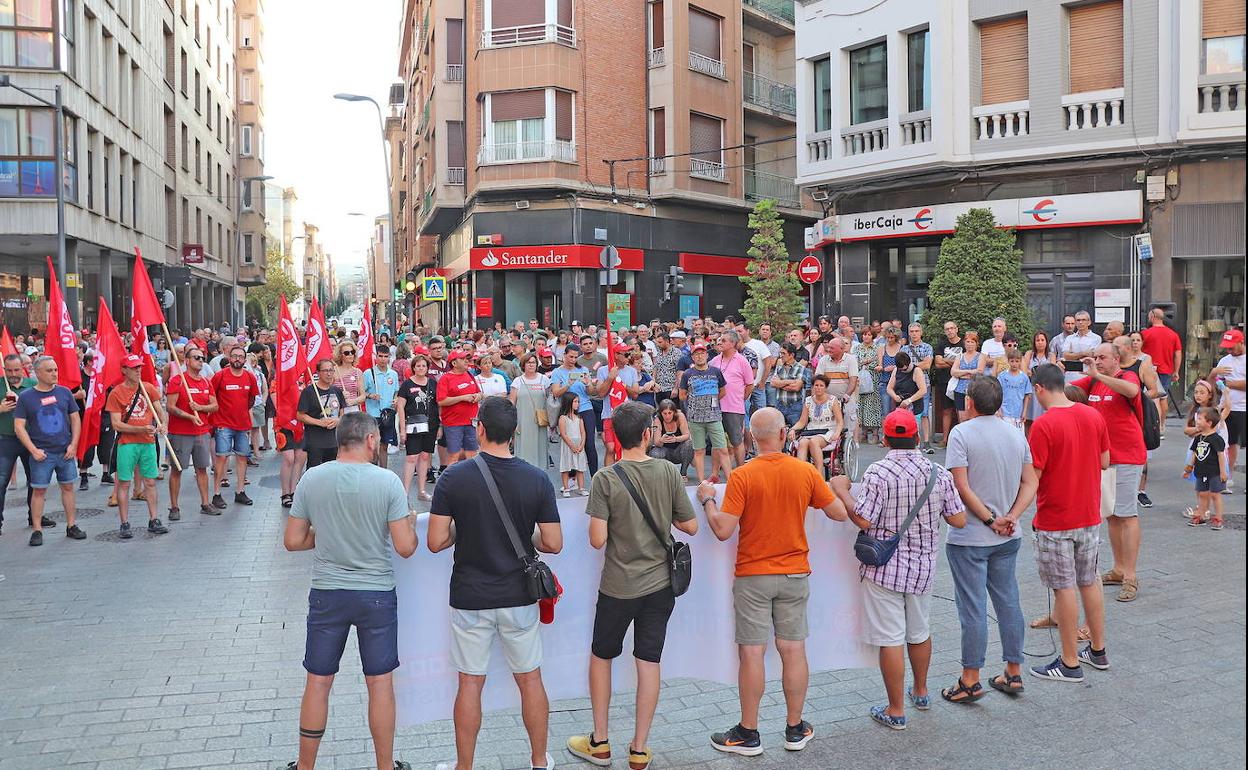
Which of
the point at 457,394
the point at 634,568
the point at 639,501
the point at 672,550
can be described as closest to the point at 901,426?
the point at 672,550

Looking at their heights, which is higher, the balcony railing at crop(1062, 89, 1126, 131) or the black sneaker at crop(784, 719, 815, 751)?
the balcony railing at crop(1062, 89, 1126, 131)

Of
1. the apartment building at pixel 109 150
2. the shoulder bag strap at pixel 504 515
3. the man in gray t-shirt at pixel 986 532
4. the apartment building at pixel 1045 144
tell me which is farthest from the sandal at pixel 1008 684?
the apartment building at pixel 109 150

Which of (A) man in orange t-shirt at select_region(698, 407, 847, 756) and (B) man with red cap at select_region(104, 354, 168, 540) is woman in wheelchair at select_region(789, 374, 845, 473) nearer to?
(A) man in orange t-shirt at select_region(698, 407, 847, 756)

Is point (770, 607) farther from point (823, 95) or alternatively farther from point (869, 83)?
point (823, 95)

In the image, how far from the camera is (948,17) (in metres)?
21.4

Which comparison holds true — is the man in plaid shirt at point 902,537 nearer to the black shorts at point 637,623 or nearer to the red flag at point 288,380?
the black shorts at point 637,623

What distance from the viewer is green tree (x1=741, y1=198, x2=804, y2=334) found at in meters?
27.5

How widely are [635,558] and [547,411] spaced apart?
24.8 feet

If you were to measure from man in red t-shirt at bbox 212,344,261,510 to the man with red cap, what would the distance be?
1481 millimetres

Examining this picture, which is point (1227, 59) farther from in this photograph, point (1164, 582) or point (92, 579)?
point (92, 579)

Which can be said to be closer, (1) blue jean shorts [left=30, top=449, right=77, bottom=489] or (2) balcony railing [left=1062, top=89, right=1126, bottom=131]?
(1) blue jean shorts [left=30, top=449, right=77, bottom=489]

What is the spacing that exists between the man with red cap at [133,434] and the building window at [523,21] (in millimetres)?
23517

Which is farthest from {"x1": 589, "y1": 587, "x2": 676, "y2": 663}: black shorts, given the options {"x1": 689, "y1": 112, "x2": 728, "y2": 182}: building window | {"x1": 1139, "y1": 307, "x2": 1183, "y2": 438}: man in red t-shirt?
{"x1": 689, "y1": 112, "x2": 728, "y2": 182}: building window

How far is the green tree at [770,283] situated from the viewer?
2753 cm
